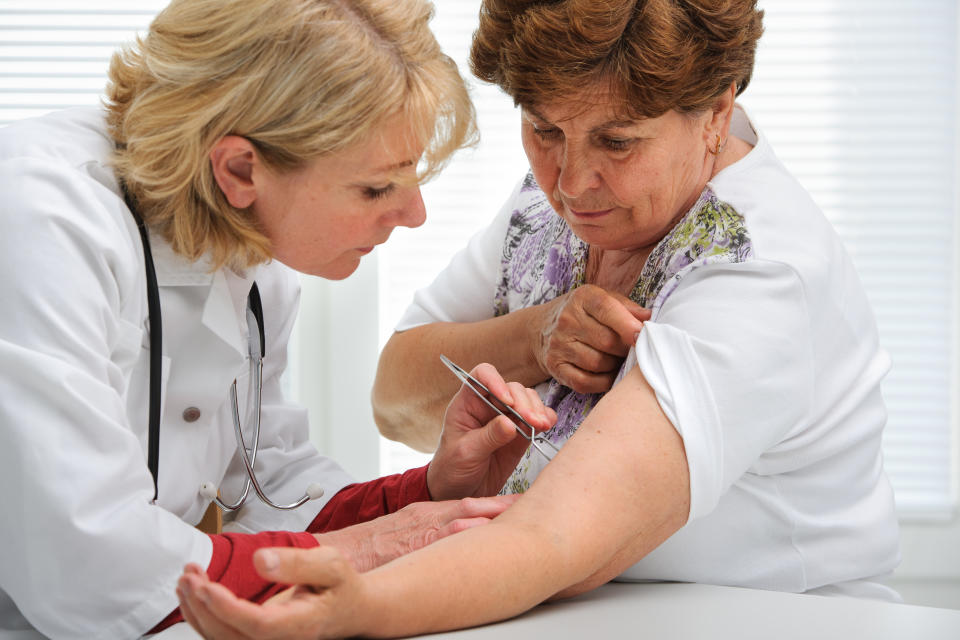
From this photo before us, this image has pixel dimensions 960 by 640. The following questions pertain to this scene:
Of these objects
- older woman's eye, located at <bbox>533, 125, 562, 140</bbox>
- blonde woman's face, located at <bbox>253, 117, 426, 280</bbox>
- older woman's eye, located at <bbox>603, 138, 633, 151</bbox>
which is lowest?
blonde woman's face, located at <bbox>253, 117, 426, 280</bbox>

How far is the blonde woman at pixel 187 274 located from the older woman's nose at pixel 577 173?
0.18m

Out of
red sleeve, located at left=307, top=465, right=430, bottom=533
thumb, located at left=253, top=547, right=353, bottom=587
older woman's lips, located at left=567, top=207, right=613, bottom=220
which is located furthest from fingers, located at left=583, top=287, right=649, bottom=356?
thumb, located at left=253, top=547, right=353, bottom=587

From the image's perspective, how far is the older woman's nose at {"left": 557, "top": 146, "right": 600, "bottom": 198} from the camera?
140 centimetres

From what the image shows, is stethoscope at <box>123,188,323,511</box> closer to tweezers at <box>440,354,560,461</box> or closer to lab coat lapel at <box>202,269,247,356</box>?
lab coat lapel at <box>202,269,247,356</box>

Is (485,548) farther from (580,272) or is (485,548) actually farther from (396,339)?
(396,339)

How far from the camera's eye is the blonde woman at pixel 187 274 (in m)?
1.11

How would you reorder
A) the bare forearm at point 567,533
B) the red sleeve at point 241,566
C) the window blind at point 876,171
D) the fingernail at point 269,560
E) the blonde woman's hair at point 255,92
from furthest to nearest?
1. the window blind at point 876,171
2. the blonde woman's hair at point 255,92
3. the red sleeve at point 241,566
4. the bare forearm at point 567,533
5. the fingernail at point 269,560

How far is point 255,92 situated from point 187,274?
29 cm

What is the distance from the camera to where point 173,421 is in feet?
4.80

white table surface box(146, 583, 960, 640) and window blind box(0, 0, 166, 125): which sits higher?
window blind box(0, 0, 166, 125)

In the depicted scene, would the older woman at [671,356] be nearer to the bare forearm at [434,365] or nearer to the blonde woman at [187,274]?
the bare forearm at [434,365]

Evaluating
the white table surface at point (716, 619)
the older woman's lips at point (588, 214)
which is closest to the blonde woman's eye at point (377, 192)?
the older woman's lips at point (588, 214)

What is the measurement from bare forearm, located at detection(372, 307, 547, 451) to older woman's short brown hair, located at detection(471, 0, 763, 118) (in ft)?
1.39

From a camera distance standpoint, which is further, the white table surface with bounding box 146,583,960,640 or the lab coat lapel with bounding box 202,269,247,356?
the lab coat lapel with bounding box 202,269,247,356
